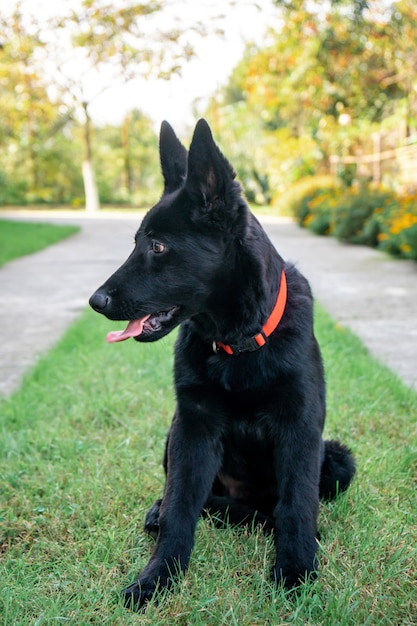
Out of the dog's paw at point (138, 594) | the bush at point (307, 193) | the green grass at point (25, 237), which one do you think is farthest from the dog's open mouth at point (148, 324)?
the bush at point (307, 193)

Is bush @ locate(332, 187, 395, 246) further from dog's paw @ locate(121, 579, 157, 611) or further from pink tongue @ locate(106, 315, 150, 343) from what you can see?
dog's paw @ locate(121, 579, 157, 611)

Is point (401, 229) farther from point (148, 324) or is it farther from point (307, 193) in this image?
point (307, 193)

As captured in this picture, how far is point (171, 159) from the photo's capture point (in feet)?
7.73

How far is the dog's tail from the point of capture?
8.04ft

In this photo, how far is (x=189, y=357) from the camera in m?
2.18

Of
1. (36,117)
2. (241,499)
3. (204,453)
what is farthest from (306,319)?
(36,117)

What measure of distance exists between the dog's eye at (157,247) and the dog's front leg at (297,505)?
2.32ft

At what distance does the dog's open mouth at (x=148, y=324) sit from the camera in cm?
214

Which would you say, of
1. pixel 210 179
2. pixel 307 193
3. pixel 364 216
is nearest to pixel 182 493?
pixel 210 179

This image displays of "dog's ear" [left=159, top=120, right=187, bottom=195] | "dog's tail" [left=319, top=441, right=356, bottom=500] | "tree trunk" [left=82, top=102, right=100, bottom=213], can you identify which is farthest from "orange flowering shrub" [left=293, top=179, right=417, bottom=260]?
"tree trunk" [left=82, top=102, right=100, bottom=213]

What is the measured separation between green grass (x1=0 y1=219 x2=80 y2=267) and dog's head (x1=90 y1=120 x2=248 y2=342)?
8.54 meters

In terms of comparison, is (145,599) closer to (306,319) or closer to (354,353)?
(306,319)

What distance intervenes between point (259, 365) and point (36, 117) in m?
25.0

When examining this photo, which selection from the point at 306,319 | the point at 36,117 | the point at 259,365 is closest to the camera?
the point at 259,365
